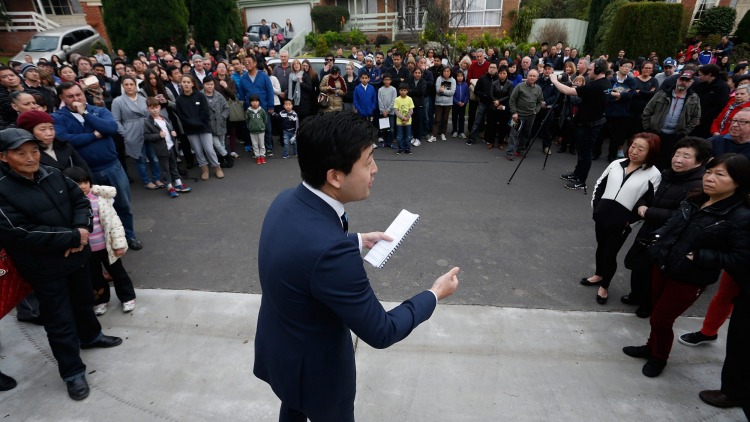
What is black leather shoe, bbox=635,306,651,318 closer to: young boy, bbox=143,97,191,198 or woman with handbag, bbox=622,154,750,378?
woman with handbag, bbox=622,154,750,378

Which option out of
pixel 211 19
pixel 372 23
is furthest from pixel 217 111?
pixel 372 23

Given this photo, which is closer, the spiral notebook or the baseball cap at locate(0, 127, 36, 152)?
the spiral notebook

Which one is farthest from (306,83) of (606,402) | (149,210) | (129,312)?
(606,402)

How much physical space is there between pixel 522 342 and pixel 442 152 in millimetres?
5999

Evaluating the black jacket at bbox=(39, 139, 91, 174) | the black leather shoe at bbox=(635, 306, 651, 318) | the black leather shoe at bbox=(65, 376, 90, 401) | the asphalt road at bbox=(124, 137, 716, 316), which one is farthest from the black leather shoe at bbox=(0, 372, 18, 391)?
the black leather shoe at bbox=(635, 306, 651, 318)

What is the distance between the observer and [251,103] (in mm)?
8055

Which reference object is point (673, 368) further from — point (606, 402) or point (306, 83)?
point (306, 83)

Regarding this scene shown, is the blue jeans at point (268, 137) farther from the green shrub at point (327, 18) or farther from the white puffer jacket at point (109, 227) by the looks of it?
the green shrub at point (327, 18)

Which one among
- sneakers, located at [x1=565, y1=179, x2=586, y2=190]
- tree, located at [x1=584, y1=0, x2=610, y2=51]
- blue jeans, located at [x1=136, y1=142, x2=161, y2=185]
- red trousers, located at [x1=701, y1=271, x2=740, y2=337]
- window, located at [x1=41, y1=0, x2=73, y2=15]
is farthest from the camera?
window, located at [x1=41, y1=0, x2=73, y2=15]

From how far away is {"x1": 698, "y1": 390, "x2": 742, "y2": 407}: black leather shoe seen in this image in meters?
2.80

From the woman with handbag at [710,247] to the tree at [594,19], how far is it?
21.3 metres

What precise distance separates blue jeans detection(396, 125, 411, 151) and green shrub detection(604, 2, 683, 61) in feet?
40.0

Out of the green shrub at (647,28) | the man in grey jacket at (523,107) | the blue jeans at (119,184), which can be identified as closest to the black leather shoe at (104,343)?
the blue jeans at (119,184)

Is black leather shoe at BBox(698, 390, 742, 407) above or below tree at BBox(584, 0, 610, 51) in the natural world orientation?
below
